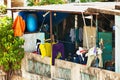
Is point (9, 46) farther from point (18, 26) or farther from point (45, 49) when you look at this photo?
point (45, 49)

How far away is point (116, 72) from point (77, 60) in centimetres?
246

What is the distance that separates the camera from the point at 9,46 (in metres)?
16.2

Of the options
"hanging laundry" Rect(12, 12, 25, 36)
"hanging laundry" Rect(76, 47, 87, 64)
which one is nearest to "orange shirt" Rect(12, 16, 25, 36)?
"hanging laundry" Rect(12, 12, 25, 36)

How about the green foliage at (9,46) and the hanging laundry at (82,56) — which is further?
the green foliage at (9,46)

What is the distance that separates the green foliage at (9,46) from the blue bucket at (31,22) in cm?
91

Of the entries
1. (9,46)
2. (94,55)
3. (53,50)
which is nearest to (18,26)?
(9,46)

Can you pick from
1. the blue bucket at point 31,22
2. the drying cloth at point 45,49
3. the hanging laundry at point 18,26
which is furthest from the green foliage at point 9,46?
the drying cloth at point 45,49

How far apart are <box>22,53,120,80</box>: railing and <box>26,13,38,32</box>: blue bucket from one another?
147 centimetres

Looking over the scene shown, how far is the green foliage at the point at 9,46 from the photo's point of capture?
639 inches

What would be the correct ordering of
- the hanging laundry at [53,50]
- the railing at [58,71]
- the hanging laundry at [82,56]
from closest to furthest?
the railing at [58,71] → the hanging laundry at [82,56] → the hanging laundry at [53,50]

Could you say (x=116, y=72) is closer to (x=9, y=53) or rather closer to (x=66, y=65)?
(x=66, y=65)

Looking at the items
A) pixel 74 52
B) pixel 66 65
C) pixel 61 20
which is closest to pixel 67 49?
pixel 74 52

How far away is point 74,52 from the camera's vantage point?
55.1ft

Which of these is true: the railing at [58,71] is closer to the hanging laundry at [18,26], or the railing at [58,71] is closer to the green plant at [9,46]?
the green plant at [9,46]
